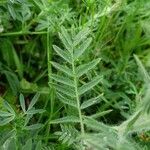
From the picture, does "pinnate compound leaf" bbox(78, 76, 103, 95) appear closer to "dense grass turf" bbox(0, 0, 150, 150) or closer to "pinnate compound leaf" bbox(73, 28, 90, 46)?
"dense grass turf" bbox(0, 0, 150, 150)

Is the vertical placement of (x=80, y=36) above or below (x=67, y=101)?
above

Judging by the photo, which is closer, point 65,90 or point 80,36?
point 65,90

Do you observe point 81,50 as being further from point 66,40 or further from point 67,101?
point 67,101

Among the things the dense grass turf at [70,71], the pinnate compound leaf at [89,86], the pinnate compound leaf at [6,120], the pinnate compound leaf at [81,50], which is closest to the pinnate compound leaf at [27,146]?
the dense grass turf at [70,71]

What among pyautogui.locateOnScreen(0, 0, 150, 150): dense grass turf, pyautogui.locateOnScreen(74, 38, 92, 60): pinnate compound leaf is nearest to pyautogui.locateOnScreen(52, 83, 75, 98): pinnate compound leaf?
pyautogui.locateOnScreen(0, 0, 150, 150): dense grass turf

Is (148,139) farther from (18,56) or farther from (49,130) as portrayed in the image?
(18,56)

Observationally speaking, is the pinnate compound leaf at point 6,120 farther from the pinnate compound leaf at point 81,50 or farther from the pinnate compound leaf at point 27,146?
the pinnate compound leaf at point 81,50

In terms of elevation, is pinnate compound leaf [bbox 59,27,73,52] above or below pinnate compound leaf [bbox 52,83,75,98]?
above

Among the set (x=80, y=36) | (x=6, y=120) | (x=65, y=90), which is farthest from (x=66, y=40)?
(x=6, y=120)
